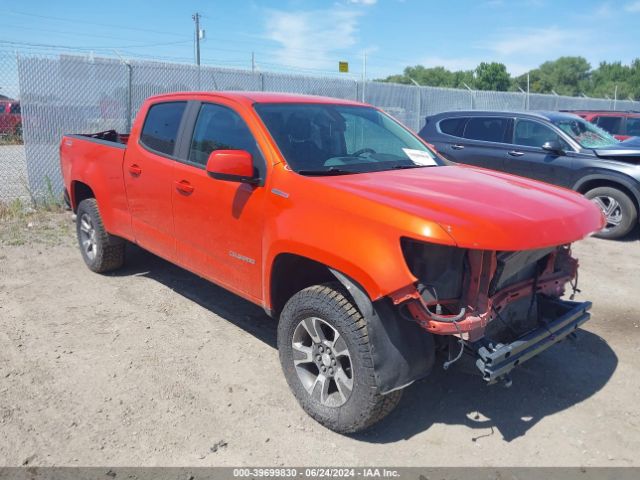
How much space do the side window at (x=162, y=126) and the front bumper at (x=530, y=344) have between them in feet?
9.58

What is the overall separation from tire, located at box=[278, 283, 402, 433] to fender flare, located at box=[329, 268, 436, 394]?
52 mm

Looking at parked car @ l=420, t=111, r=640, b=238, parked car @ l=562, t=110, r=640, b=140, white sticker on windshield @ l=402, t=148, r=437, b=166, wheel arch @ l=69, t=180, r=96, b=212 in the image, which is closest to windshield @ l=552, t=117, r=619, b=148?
parked car @ l=420, t=111, r=640, b=238

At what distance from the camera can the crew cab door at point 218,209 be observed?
3.66m

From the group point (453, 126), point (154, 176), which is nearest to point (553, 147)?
point (453, 126)

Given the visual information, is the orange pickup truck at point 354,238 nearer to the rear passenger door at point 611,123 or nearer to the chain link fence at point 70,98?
the chain link fence at point 70,98

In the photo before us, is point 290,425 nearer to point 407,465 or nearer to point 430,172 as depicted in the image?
point 407,465

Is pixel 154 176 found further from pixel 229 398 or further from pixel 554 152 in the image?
pixel 554 152

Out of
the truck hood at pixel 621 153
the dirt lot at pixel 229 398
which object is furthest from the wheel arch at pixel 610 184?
the dirt lot at pixel 229 398

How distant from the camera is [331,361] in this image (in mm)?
3215

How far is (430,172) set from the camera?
3.84 m

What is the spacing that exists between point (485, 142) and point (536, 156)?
89 cm

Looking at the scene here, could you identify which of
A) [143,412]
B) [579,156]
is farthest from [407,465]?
[579,156]

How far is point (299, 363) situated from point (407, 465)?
0.87 meters

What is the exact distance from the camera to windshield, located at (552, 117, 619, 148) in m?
8.47
